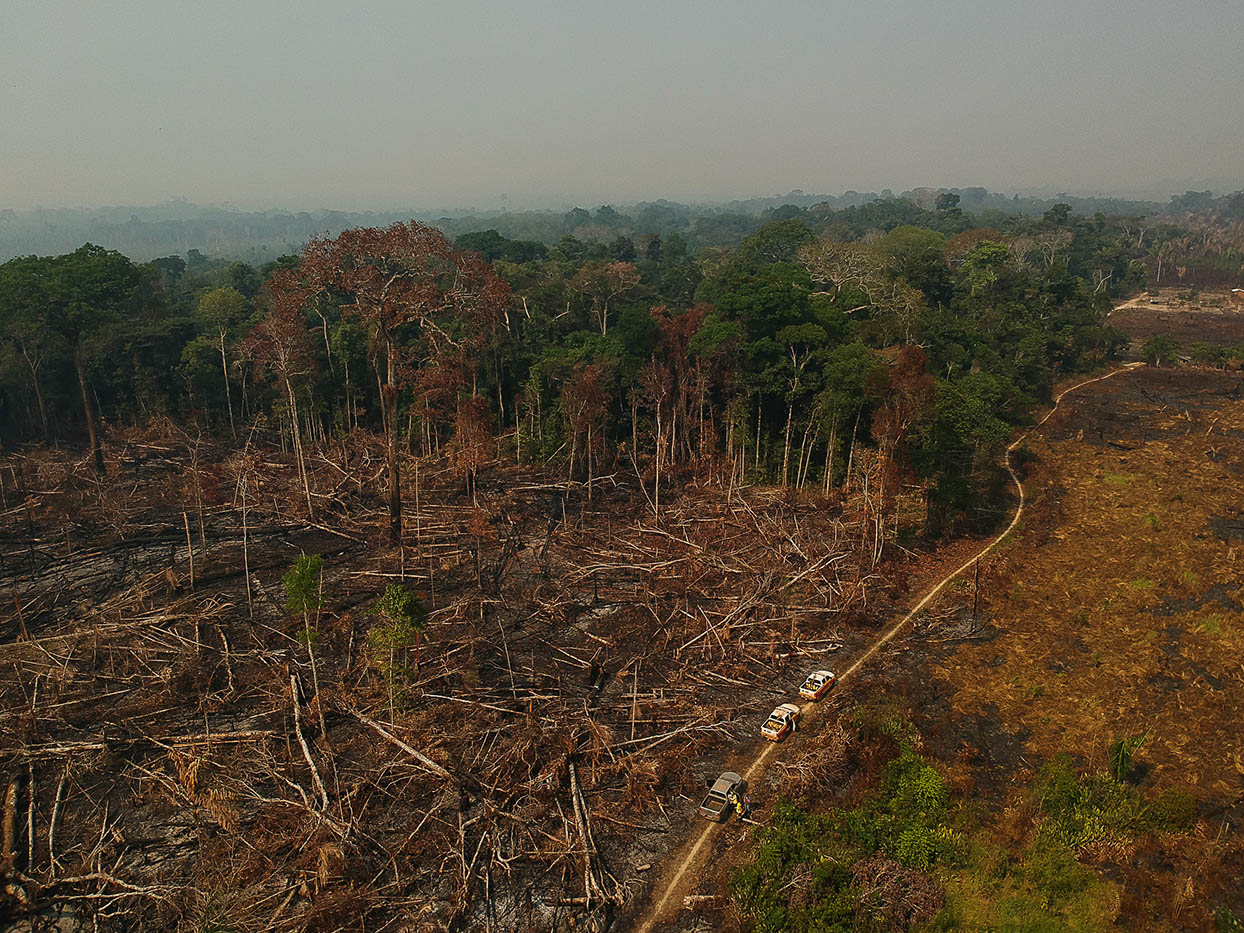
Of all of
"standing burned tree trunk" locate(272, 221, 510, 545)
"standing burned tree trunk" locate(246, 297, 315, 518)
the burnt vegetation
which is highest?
"standing burned tree trunk" locate(272, 221, 510, 545)

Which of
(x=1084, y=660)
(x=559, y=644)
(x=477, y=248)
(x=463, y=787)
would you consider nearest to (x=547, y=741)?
(x=463, y=787)

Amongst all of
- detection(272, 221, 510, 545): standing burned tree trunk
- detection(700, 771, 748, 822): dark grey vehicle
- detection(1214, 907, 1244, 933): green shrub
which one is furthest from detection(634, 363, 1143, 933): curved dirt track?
detection(272, 221, 510, 545): standing burned tree trunk

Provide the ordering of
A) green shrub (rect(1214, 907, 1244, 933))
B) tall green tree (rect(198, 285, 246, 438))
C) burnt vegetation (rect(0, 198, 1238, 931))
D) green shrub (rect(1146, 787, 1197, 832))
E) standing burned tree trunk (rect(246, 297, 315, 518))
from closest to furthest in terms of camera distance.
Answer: green shrub (rect(1214, 907, 1244, 933)) < burnt vegetation (rect(0, 198, 1238, 931)) < green shrub (rect(1146, 787, 1197, 832)) < standing burned tree trunk (rect(246, 297, 315, 518)) < tall green tree (rect(198, 285, 246, 438))

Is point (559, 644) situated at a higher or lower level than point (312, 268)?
lower

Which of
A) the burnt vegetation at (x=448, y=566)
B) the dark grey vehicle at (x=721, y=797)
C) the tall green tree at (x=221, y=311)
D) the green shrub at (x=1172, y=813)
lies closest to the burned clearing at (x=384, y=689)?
the burnt vegetation at (x=448, y=566)

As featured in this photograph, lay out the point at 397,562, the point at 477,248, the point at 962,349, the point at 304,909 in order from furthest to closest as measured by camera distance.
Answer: the point at 477,248
the point at 962,349
the point at 397,562
the point at 304,909

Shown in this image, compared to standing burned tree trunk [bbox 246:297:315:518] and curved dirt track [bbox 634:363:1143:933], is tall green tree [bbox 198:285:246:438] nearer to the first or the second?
standing burned tree trunk [bbox 246:297:315:518]

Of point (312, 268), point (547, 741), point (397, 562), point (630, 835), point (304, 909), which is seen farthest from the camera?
point (397, 562)

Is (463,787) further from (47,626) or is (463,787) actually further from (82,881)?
(47,626)
